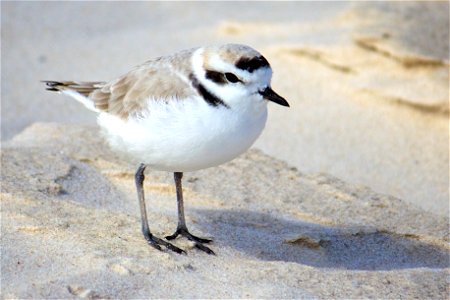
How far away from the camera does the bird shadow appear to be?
4793mm

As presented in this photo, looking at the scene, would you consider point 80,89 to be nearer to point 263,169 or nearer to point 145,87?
point 145,87

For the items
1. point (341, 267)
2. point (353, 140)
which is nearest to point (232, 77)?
point (341, 267)

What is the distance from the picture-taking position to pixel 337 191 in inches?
223

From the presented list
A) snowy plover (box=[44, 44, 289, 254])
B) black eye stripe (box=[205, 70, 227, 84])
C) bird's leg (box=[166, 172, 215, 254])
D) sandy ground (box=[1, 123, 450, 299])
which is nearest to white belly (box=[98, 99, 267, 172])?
snowy plover (box=[44, 44, 289, 254])

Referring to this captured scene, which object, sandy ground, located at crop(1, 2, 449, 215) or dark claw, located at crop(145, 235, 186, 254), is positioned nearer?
dark claw, located at crop(145, 235, 186, 254)

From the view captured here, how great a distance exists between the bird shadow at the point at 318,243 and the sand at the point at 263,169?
0.5 inches

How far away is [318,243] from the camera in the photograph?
4902 mm

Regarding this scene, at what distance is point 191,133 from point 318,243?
1.24 m

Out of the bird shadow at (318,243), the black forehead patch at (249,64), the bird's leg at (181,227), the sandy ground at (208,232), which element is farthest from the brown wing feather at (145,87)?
the bird shadow at (318,243)

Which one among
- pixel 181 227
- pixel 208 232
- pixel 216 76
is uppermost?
pixel 216 76

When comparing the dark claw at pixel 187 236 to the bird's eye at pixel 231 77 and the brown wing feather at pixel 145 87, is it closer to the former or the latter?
the brown wing feather at pixel 145 87

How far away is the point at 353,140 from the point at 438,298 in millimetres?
3051

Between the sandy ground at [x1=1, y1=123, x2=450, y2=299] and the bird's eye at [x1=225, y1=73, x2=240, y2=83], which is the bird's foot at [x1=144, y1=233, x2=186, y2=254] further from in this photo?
the bird's eye at [x1=225, y1=73, x2=240, y2=83]

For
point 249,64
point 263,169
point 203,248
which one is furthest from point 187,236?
point 263,169
